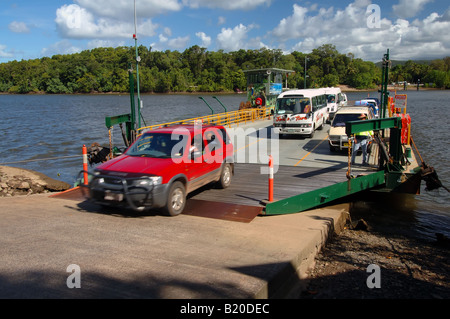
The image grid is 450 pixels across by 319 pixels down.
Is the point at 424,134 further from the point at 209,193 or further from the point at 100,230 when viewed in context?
the point at 100,230

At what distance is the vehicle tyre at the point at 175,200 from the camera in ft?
25.2

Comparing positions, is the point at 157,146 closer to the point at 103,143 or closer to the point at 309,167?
the point at 309,167

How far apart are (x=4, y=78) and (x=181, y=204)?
154m

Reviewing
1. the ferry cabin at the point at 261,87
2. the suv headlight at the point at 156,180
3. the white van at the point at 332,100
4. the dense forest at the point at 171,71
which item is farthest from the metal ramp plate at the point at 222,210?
the dense forest at the point at 171,71

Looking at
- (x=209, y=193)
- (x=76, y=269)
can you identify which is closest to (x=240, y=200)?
(x=209, y=193)

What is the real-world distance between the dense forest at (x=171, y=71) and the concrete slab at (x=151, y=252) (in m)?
108

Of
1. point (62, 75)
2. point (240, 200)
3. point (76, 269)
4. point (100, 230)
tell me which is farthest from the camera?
point (62, 75)

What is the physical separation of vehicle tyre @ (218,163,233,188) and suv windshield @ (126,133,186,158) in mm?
1698

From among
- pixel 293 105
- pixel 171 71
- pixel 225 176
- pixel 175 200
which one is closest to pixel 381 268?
pixel 175 200

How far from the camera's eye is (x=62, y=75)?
126562mm

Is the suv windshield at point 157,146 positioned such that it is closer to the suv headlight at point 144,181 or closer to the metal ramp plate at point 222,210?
the suv headlight at point 144,181

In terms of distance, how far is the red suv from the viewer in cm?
738

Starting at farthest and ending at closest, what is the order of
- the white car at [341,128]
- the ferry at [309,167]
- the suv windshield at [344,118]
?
the suv windshield at [344,118], the white car at [341,128], the ferry at [309,167]

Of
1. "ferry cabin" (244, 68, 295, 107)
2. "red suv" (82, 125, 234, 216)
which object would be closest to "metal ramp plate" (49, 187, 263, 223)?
"red suv" (82, 125, 234, 216)
